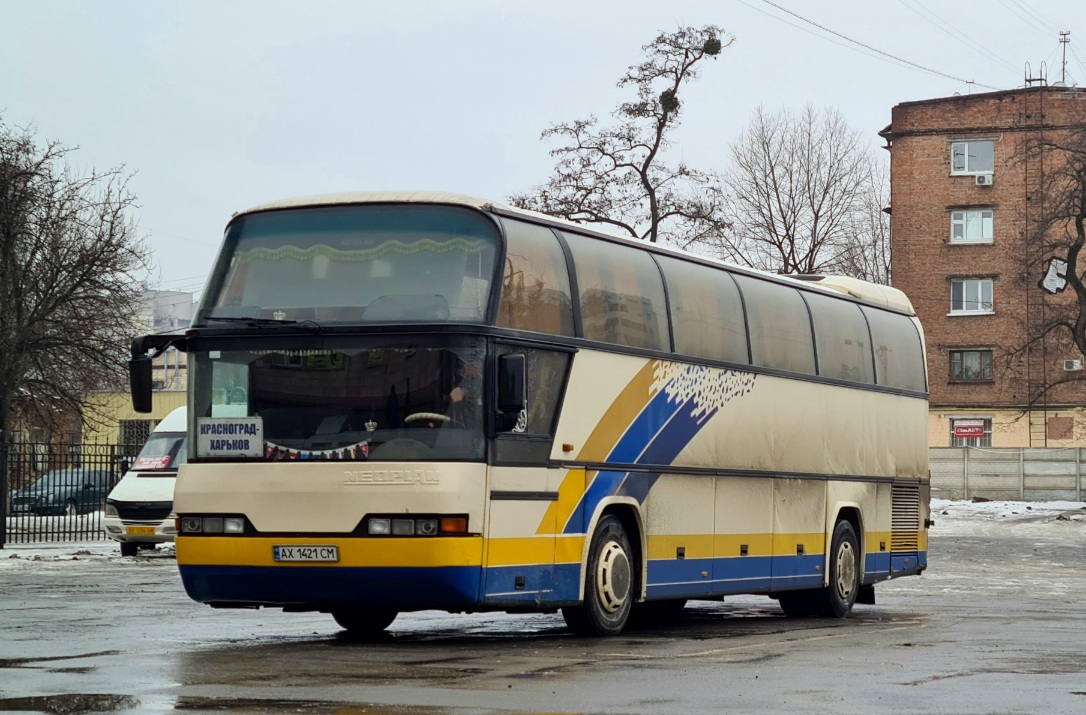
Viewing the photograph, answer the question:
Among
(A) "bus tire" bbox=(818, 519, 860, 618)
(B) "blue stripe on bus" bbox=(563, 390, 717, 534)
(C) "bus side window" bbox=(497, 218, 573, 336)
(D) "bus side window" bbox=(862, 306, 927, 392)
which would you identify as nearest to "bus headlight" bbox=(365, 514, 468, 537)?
(B) "blue stripe on bus" bbox=(563, 390, 717, 534)

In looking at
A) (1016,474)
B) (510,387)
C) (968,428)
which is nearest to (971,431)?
(968,428)

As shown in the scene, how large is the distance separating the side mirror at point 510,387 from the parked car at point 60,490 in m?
24.3

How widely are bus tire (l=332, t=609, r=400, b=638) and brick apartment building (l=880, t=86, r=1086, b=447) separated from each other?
2269 inches

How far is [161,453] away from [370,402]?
65.2ft

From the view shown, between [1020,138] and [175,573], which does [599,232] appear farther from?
[1020,138]

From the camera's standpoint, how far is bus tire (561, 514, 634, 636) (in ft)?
45.9

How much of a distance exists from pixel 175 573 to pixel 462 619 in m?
9.64

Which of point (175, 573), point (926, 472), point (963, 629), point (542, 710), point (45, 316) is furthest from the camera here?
point (45, 316)

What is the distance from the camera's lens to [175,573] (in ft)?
83.5

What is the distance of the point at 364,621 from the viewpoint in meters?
14.6

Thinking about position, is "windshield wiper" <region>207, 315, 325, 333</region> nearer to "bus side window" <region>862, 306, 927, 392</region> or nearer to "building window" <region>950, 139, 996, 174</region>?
"bus side window" <region>862, 306, 927, 392</region>

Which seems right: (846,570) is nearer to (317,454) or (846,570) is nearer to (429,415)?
(429,415)

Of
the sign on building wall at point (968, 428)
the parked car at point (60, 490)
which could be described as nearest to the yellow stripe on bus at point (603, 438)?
the parked car at point (60, 490)

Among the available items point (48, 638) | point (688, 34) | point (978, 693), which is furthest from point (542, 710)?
point (688, 34)
